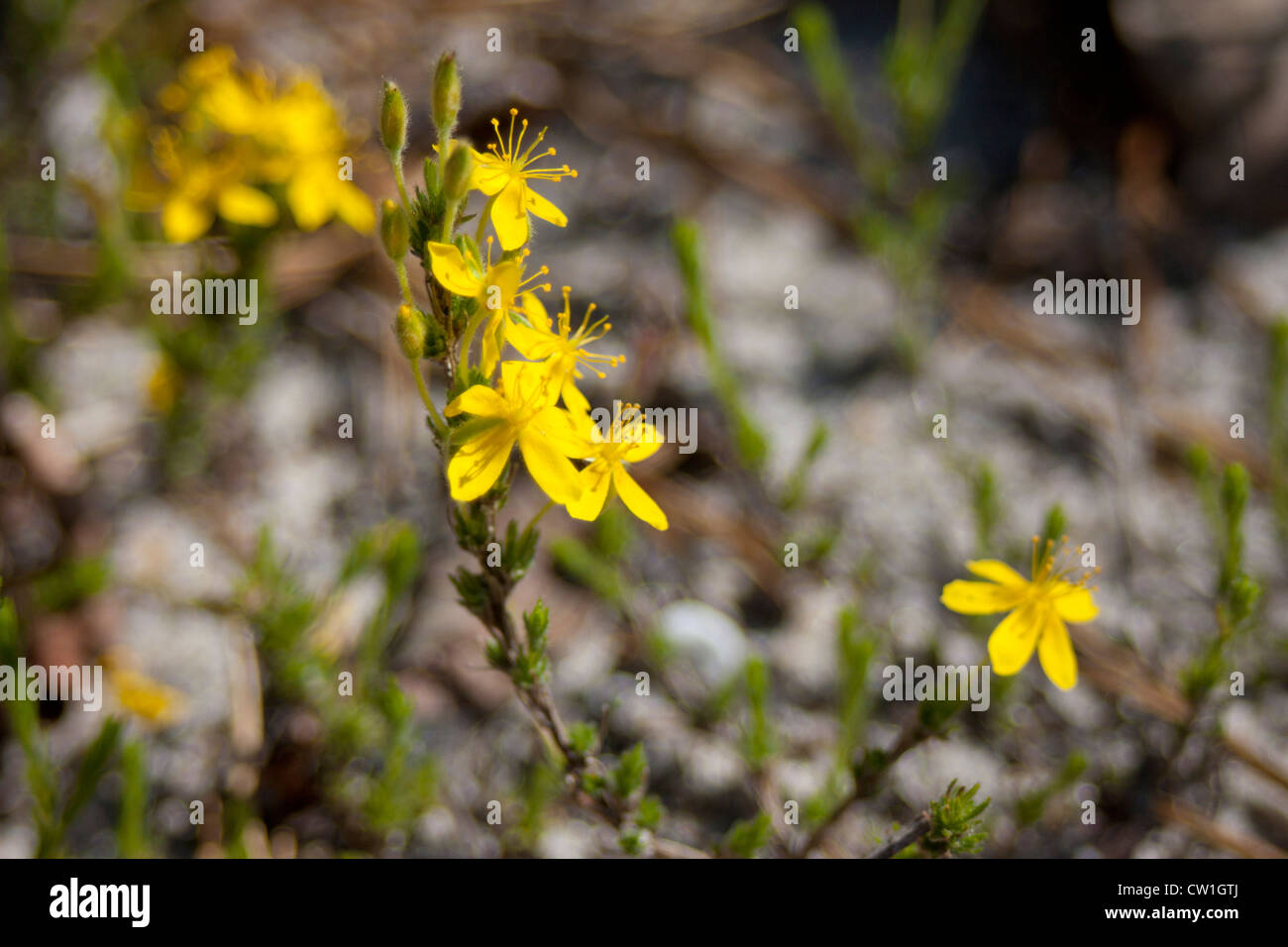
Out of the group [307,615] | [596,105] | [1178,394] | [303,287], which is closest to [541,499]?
[307,615]

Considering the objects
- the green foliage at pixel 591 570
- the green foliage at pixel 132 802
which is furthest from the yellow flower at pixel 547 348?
the green foliage at pixel 132 802

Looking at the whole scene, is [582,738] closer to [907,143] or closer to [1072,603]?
[1072,603]

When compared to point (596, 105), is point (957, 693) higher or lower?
lower

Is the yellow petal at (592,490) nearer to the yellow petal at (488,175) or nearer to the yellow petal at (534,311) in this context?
the yellow petal at (534,311)

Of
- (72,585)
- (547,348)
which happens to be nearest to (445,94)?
(547,348)

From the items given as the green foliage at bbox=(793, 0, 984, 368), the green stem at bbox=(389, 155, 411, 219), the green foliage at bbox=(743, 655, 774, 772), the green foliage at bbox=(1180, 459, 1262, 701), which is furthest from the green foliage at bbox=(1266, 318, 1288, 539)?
the green stem at bbox=(389, 155, 411, 219)

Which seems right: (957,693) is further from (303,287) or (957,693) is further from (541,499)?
(303,287)

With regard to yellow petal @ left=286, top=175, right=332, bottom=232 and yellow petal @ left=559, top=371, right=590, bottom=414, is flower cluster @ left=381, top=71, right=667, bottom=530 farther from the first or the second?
yellow petal @ left=286, top=175, right=332, bottom=232
